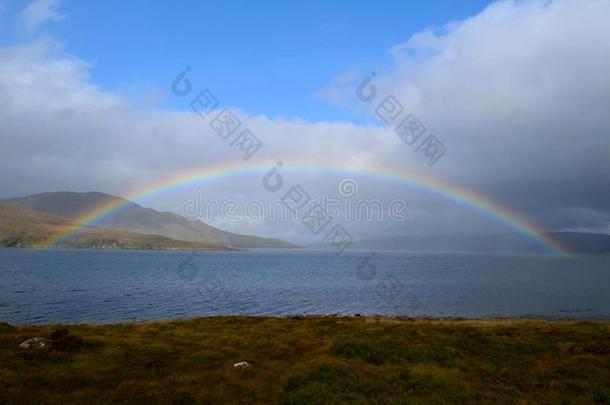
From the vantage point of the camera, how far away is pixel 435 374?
21.0 meters

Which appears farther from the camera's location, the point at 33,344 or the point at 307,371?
the point at 33,344

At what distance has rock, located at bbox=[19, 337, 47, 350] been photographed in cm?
2452

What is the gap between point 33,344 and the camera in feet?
82.3

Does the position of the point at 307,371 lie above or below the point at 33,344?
below

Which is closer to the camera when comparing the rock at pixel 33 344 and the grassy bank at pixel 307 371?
the grassy bank at pixel 307 371

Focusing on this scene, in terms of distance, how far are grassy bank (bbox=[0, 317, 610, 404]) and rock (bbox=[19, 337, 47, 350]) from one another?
322 millimetres

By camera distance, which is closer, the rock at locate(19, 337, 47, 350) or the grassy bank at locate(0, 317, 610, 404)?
the grassy bank at locate(0, 317, 610, 404)

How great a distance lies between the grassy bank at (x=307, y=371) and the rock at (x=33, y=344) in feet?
1.06

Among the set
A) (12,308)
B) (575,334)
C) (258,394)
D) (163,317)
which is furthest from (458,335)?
(12,308)

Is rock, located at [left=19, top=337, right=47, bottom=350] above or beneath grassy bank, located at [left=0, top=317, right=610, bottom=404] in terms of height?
above

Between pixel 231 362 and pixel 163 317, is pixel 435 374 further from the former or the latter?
pixel 163 317

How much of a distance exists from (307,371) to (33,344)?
664 inches

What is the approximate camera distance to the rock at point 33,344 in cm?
2452

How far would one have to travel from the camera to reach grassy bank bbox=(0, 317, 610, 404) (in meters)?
17.7
